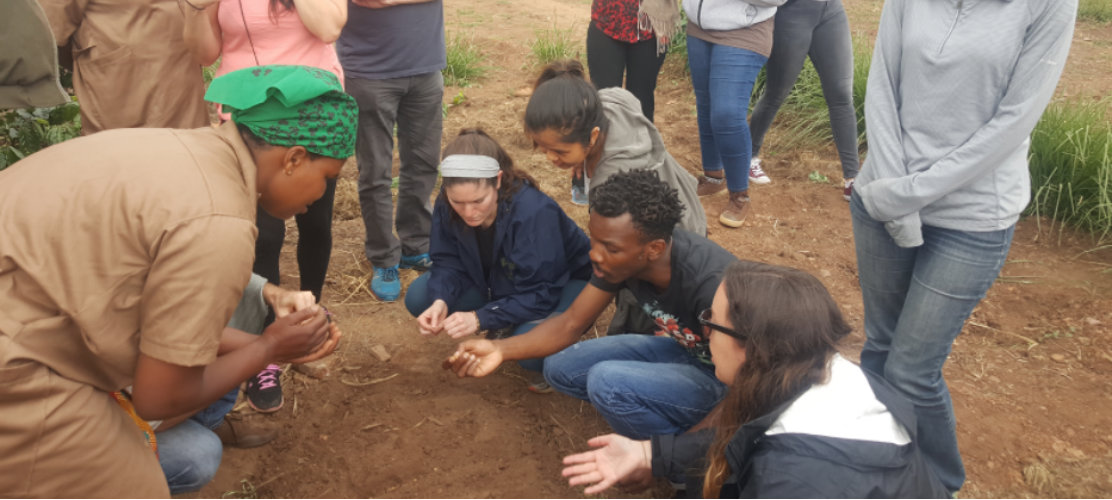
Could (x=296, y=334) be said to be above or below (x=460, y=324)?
above

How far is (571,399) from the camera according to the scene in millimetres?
3145

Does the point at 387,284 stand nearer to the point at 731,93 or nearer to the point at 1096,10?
the point at 731,93

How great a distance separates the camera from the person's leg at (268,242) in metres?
2.98

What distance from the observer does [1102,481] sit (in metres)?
2.66

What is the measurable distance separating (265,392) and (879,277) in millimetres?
2111

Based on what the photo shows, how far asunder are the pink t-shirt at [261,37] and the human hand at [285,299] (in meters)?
0.68

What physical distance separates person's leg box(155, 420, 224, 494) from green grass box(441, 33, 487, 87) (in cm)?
433

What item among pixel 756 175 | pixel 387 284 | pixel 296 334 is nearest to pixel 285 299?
pixel 296 334

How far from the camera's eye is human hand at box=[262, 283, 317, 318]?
2391 mm

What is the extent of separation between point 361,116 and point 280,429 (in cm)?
130

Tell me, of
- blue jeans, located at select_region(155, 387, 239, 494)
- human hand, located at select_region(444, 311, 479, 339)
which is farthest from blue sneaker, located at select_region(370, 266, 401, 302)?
blue jeans, located at select_region(155, 387, 239, 494)

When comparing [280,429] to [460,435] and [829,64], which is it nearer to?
[460,435]

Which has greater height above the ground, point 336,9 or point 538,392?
point 336,9

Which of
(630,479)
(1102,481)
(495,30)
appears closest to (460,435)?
(630,479)
